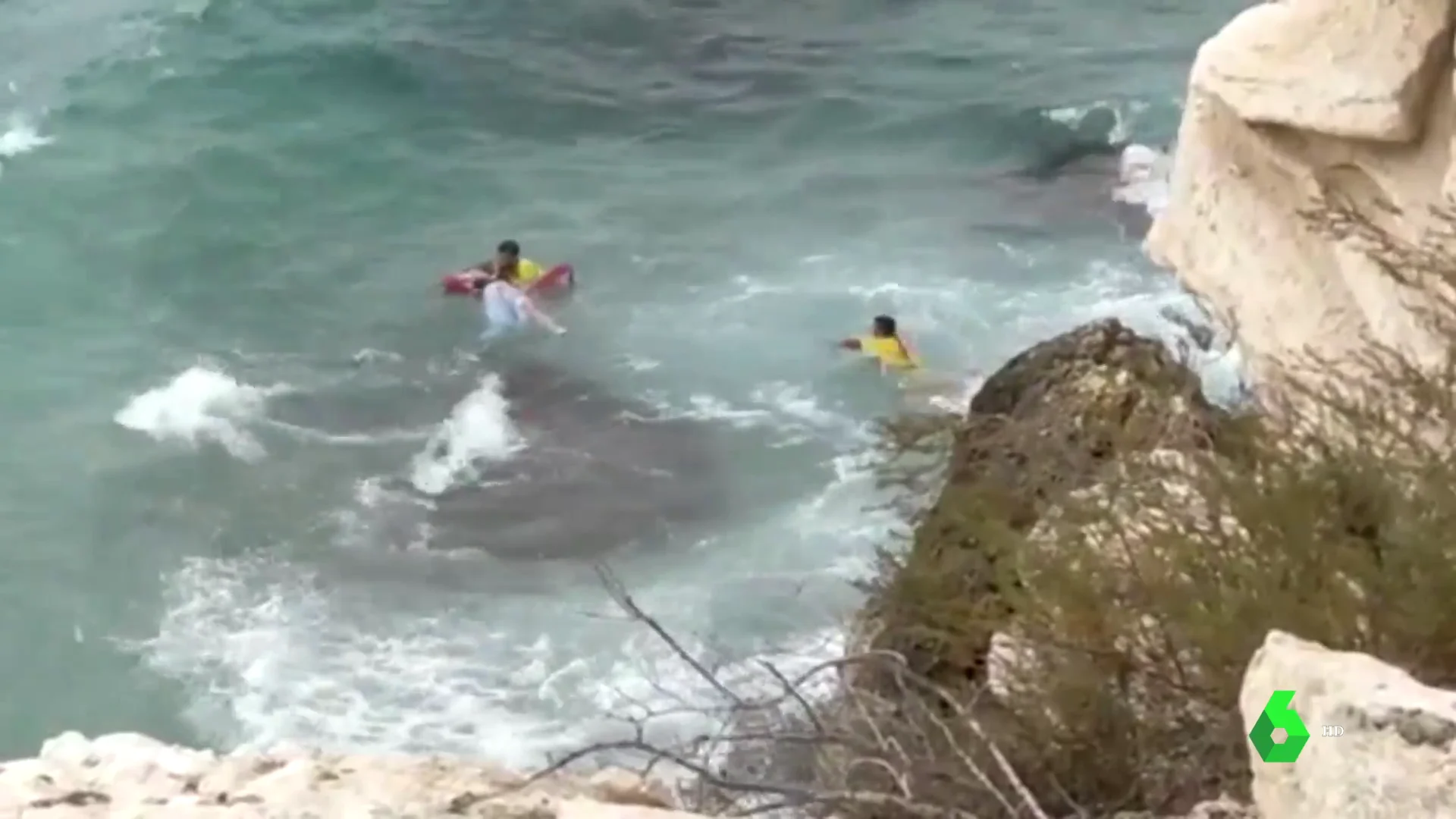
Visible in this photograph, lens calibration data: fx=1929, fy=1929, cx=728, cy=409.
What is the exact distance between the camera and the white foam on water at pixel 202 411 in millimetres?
11430

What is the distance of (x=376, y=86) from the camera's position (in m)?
16.5

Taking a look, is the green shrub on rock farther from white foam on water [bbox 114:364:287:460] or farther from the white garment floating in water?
the white garment floating in water

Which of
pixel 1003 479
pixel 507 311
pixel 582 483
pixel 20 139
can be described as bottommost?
pixel 582 483

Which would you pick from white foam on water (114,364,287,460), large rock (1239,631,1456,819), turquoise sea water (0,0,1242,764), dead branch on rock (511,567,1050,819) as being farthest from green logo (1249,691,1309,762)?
white foam on water (114,364,287,460)

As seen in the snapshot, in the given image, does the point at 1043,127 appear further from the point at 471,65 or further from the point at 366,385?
the point at 366,385

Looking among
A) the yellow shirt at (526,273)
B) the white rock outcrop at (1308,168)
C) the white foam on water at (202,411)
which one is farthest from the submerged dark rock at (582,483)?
the white rock outcrop at (1308,168)

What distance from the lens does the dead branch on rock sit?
3.59 m

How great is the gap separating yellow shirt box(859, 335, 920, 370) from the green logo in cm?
908

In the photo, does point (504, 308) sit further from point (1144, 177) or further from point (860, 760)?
point (860, 760)

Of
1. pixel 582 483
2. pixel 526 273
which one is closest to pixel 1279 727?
pixel 582 483

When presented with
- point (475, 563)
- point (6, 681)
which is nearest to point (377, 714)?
point (475, 563)

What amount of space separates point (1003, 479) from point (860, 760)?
2359 millimetres

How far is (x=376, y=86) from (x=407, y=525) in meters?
6.92

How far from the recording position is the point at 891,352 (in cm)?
1171
